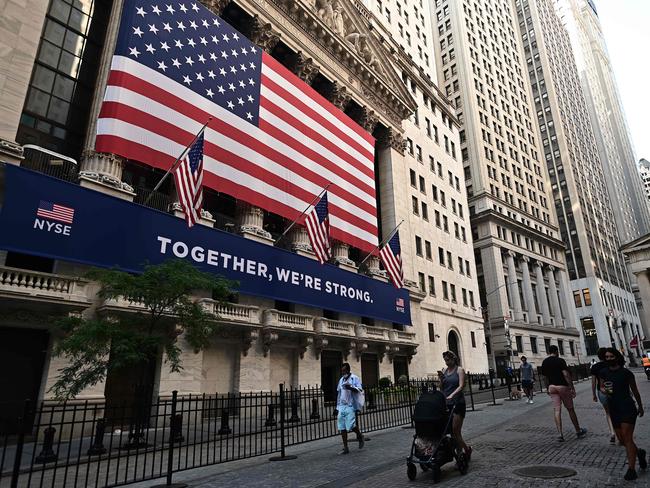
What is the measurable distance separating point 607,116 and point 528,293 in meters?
125

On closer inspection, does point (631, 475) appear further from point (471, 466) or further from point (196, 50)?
point (196, 50)

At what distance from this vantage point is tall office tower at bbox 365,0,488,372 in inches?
1522

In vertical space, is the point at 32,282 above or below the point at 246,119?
below

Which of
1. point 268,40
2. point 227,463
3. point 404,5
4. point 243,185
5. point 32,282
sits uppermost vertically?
point 404,5

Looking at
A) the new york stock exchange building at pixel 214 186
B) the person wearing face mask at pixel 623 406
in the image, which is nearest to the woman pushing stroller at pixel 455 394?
the person wearing face mask at pixel 623 406

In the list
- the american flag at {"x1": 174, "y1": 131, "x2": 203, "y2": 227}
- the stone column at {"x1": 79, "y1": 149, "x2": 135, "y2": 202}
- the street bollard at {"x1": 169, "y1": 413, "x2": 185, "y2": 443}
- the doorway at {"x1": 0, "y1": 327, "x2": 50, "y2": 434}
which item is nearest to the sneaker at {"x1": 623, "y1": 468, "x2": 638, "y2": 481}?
the street bollard at {"x1": 169, "y1": 413, "x2": 185, "y2": 443}

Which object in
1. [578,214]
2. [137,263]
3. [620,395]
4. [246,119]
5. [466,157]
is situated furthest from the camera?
[578,214]

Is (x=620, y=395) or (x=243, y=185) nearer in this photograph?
(x=620, y=395)

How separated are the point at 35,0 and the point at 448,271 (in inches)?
1502

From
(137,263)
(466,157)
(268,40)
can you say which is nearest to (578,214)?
(466,157)

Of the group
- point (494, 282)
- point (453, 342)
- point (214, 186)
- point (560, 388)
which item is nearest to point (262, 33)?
point (214, 186)

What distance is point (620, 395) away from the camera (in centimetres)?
665

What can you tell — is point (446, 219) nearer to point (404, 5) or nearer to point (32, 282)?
point (404, 5)

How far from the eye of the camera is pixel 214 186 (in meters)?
20.8
